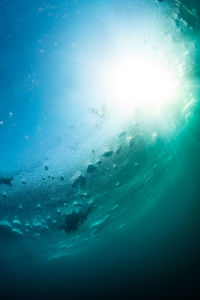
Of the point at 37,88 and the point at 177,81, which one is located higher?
the point at 177,81

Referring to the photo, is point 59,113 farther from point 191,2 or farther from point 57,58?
point 191,2

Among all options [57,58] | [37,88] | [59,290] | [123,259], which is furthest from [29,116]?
[123,259]

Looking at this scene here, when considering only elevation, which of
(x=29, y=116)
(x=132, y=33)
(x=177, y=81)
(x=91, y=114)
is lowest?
(x=29, y=116)

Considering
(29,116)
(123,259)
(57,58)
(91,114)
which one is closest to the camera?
(57,58)

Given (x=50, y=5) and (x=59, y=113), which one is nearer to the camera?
(x=50, y=5)

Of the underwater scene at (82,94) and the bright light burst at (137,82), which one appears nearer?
the underwater scene at (82,94)

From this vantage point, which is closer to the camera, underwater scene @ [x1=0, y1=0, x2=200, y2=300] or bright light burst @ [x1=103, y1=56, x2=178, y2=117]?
underwater scene @ [x1=0, y1=0, x2=200, y2=300]

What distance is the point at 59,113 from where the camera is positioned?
6191 mm

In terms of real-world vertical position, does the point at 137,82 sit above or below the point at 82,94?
above

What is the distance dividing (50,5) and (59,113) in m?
2.99

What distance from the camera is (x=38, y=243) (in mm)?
19078

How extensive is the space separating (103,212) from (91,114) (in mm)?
15224

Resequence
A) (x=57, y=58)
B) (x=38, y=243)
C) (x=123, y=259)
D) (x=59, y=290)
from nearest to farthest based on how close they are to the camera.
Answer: (x=57, y=58), (x=38, y=243), (x=59, y=290), (x=123, y=259)

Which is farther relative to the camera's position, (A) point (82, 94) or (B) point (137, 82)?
(B) point (137, 82)
